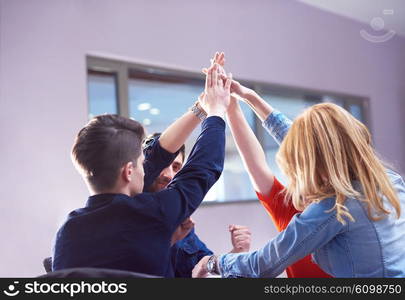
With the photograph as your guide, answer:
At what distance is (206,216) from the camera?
3406 mm

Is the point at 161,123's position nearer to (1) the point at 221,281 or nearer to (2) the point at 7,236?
(2) the point at 7,236

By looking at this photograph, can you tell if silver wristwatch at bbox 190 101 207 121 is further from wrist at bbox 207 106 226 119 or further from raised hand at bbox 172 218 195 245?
raised hand at bbox 172 218 195 245

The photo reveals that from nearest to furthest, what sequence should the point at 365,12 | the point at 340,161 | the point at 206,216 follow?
the point at 340,161 → the point at 206,216 → the point at 365,12

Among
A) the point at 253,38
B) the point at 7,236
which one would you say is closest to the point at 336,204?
the point at 7,236

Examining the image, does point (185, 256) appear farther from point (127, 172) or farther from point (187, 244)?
point (127, 172)

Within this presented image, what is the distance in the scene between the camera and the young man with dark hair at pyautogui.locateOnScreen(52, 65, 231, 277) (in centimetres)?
97

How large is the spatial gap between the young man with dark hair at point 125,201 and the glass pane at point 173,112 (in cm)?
221

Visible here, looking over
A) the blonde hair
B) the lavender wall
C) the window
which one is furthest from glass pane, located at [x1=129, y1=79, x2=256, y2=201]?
the blonde hair

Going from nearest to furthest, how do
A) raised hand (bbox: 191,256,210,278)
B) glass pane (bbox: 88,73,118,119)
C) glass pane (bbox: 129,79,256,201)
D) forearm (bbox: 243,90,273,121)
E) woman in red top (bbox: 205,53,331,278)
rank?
raised hand (bbox: 191,256,210,278) → woman in red top (bbox: 205,53,331,278) → forearm (bbox: 243,90,273,121) → glass pane (bbox: 88,73,118,119) → glass pane (bbox: 129,79,256,201)

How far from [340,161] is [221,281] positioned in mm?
359

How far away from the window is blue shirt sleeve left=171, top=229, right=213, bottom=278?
185 centimetres

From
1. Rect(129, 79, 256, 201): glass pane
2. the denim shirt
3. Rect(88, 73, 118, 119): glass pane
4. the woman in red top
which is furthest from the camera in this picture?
Rect(129, 79, 256, 201): glass pane

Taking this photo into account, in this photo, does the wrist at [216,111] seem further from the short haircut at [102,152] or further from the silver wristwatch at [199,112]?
the short haircut at [102,152]

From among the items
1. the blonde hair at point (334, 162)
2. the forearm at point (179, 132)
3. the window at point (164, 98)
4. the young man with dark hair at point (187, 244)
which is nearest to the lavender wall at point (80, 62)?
the window at point (164, 98)
